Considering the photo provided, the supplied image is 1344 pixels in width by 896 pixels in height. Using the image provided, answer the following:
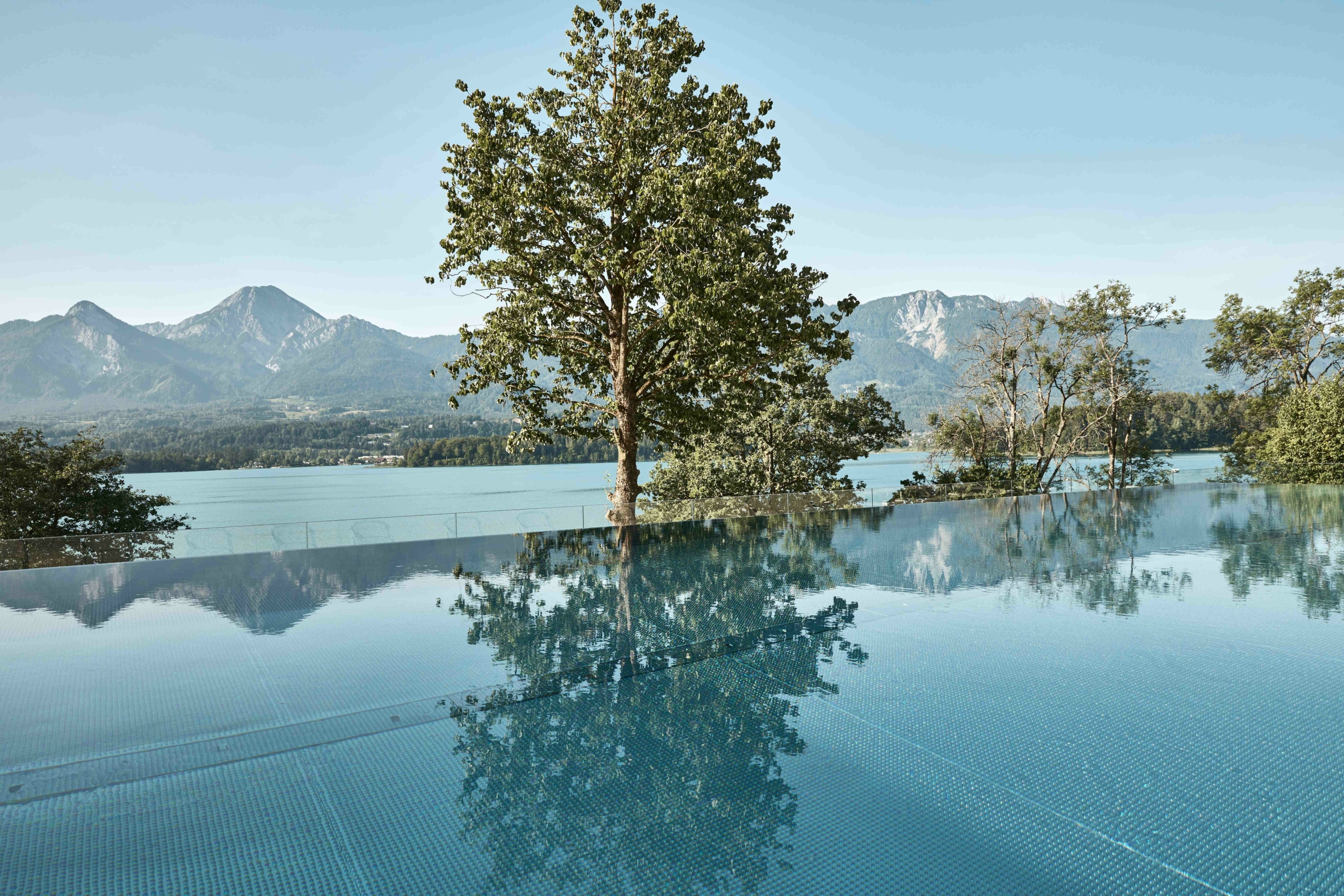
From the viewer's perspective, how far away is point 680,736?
3.67 m

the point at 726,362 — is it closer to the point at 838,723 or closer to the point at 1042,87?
the point at 838,723

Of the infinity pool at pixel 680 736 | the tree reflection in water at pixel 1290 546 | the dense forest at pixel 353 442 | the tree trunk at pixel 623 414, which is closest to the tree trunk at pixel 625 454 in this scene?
the tree trunk at pixel 623 414

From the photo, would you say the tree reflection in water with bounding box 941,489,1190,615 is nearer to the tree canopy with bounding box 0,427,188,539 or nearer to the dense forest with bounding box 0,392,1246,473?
the tree canopy with bounding box 0,427,188,539

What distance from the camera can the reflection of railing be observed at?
8812mm

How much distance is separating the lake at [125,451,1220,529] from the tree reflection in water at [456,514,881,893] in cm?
440

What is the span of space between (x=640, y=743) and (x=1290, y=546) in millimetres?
10558

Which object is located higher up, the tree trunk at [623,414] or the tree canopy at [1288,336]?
the tree canopy at [1288,336]

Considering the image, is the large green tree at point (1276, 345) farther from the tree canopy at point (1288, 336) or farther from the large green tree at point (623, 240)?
the large green tree at point (623, 240)

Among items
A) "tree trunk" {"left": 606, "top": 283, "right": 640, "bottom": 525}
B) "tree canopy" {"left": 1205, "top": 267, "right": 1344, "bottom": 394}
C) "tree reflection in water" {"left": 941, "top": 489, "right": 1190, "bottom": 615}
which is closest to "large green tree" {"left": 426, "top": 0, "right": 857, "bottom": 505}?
"tree trunk" {"left": 606, "top": 283, "right": 640, "bottom": 525}

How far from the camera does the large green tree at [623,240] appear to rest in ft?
35.7

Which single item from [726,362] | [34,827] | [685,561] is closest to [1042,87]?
[726,362]

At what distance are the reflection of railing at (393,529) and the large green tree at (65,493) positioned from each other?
384 cm

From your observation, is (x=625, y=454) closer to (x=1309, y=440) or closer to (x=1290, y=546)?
(x=1290, y=546)

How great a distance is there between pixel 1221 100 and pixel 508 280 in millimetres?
23176
